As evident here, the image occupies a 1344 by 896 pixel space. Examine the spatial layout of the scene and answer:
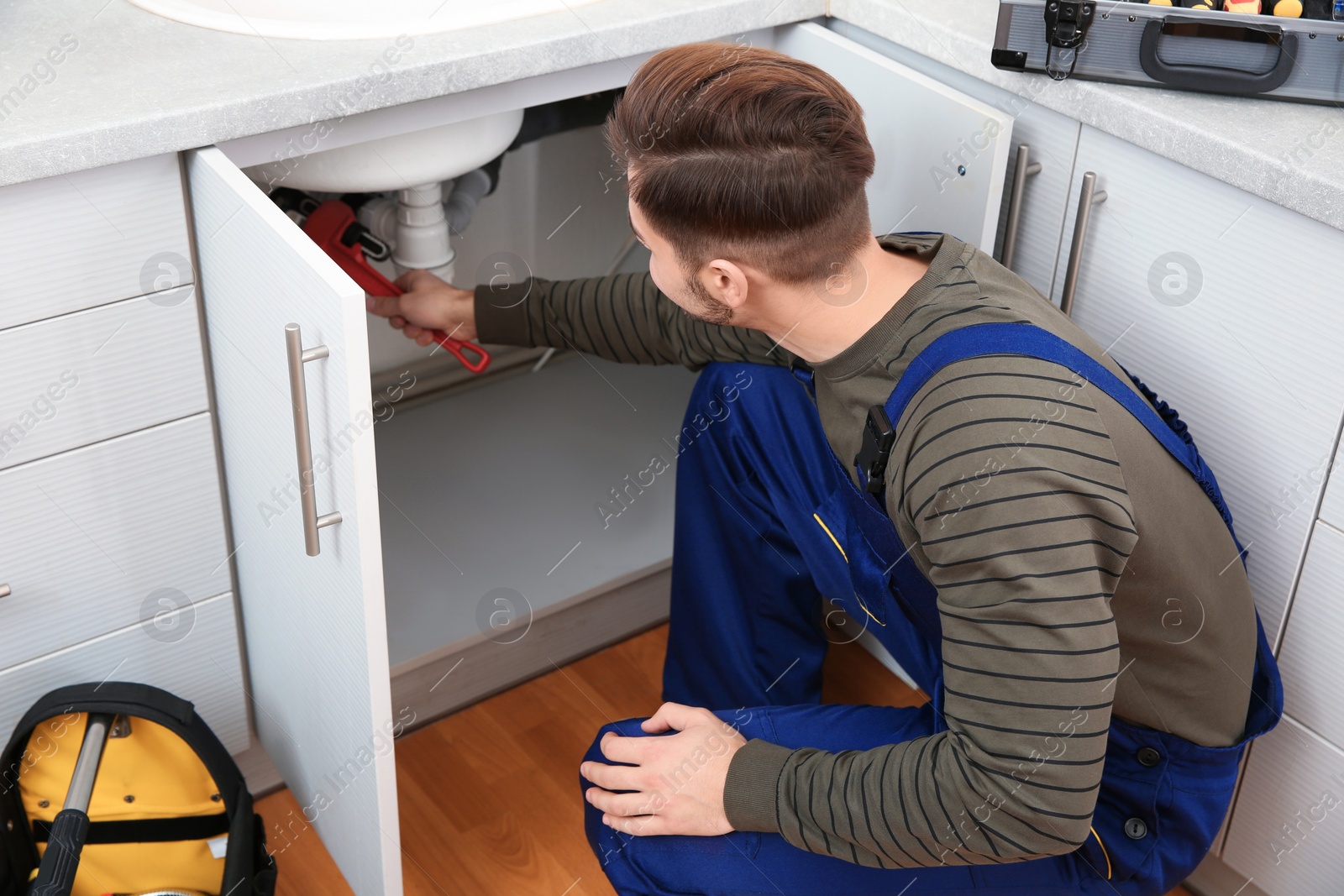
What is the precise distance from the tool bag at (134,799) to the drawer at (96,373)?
0.24m

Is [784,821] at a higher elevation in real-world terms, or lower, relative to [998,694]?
lower

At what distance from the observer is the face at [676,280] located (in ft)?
3.17

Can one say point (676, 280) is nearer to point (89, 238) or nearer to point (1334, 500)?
point (89, 238)

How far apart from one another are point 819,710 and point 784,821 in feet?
0.59

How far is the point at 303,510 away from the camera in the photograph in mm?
938

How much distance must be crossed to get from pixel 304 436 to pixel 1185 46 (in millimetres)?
759

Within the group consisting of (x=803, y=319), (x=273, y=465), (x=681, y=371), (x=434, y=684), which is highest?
(x=803, y=319)

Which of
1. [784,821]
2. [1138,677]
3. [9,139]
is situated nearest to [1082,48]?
[1138,677]

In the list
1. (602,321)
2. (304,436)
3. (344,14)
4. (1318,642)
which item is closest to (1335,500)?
(1318,642)

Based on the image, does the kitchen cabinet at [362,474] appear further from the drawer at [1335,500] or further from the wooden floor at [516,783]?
the drawer at [1335,500]

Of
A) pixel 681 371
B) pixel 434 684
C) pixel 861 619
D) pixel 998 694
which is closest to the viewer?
pixel 998 694

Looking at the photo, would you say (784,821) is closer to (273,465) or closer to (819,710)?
(819,710)

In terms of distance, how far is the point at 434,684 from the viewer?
56.9 inches

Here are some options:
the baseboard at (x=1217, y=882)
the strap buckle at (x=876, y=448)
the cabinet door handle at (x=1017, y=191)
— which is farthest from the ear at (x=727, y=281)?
the baseboard at (x=1217, y=882)
